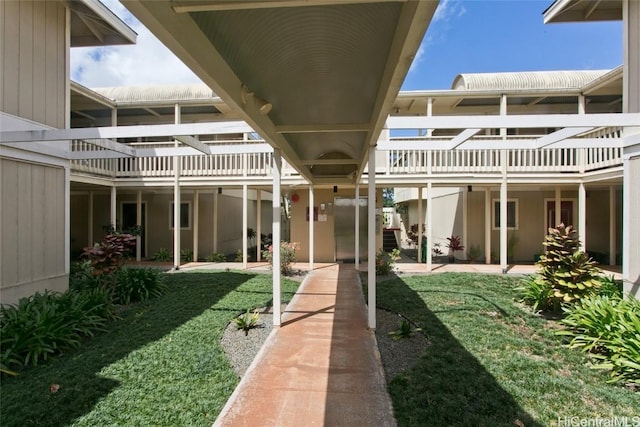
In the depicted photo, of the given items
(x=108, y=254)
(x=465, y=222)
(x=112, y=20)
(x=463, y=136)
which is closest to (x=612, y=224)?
(x=465, y=222)

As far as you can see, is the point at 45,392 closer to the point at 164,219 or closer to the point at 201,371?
the point at 201,371

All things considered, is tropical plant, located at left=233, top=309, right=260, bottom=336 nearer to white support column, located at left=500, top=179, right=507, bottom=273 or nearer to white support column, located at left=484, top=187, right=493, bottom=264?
white support column, located at left=500, top=179, right=507, bottom=273

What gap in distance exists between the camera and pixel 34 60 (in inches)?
258

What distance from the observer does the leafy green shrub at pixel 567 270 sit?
5.92 metres

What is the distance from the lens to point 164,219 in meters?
13.7

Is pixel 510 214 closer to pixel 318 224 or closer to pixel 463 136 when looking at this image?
pixel 318 224

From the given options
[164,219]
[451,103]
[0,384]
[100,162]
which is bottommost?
[0,384]

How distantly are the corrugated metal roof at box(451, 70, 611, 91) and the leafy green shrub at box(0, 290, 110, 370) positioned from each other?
37.9ft

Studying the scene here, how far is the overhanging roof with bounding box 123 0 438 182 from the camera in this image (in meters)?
1.99

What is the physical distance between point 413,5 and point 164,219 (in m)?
13.9

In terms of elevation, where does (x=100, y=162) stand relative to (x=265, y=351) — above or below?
above

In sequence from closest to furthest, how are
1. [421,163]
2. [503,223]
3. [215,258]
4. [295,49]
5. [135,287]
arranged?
[295,49] → [135,287] → [503,223] → [421,163] → [215,258]

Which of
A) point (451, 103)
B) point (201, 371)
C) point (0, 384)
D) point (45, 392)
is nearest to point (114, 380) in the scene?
point (45, 392)

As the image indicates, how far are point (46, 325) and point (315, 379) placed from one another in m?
3.90
